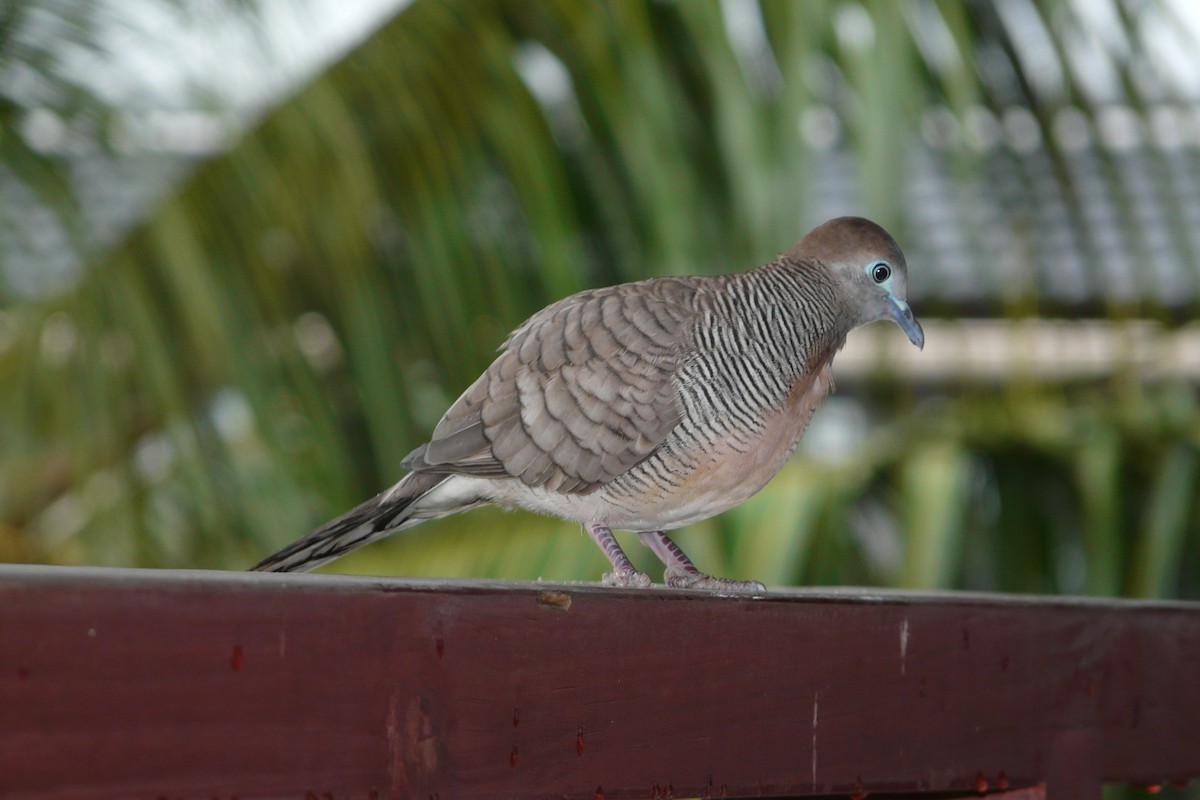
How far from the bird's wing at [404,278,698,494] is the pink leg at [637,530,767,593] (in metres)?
0.18

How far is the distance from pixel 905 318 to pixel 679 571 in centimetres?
43

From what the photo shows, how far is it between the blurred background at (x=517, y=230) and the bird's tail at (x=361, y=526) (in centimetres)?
71

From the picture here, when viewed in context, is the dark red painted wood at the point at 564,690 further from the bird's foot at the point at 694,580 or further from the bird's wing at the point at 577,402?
the bird's wing at the point at 577,402

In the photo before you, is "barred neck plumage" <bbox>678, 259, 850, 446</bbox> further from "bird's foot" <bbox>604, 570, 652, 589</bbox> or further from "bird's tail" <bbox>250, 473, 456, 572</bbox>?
"bird's tail" <bbox>250, 473, 456, 572</bbox>

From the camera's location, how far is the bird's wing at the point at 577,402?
1.54 metres

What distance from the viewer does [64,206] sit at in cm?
240

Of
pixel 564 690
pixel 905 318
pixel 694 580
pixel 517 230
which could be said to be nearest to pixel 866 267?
pixel 905 318

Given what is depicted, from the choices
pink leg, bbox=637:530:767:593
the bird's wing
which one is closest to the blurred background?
pink leg, bbox=637:530:767:593

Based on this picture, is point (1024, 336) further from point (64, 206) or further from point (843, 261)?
point (64, 206)

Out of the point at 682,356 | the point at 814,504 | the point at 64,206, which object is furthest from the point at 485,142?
the point at 682,356

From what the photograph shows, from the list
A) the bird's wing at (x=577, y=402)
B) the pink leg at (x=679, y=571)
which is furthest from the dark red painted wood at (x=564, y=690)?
the bird's wing at (x=577, y=402)

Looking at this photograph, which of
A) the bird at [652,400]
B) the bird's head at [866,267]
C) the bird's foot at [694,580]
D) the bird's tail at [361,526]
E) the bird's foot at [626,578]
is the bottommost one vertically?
the bird's foot at [694,580]

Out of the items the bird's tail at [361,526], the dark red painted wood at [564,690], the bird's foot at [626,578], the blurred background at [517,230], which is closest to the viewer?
the dark red painted wood at [564,690]

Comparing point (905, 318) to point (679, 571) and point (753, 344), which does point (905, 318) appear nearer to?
point (753, 344)
